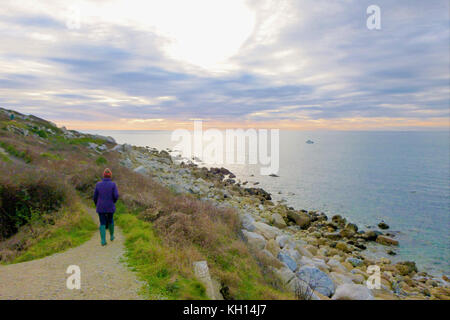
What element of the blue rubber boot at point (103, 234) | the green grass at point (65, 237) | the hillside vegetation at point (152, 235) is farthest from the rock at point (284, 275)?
the green grass at point (65, 237)

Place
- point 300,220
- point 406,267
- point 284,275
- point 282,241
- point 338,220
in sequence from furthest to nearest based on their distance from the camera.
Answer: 1. point 338,220
2. point 300,220
3. point 406,267
4. point 282,241
5. point 284,275

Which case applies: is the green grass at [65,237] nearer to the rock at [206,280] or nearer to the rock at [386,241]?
the rock at [206,280]

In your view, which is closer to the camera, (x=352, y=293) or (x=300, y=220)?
(x=352, y=293)

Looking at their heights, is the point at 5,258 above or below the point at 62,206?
below

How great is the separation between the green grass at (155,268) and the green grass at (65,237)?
61.1 inches

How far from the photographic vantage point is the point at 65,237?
9664 mm

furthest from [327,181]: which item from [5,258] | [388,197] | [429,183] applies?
[5,258]

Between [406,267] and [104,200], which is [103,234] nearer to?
[104,200]

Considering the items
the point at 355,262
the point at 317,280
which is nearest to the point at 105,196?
the point at 317,280

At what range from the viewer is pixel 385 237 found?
2341cm

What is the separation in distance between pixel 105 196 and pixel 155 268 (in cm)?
328

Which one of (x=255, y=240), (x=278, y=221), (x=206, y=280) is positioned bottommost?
(x=278, y=221)
